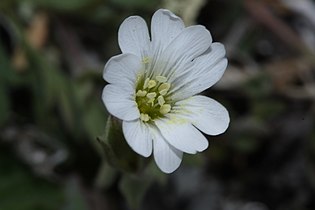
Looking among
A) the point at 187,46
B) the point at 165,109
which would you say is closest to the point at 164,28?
the point at 187,46

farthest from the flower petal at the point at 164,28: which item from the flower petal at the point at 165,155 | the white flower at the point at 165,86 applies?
the flower petal at the point at 165,155

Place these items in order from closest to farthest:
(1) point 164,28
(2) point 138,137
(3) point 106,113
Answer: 1. (2) point 138,137
2. (1) point 164,28
3. (3) point 106,113

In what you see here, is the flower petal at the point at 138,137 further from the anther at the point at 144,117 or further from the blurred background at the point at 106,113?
the blurred background at the point at 106,113

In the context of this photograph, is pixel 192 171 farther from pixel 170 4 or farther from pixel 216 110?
pixel 216 110

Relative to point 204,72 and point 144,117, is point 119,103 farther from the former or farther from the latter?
point 204,72

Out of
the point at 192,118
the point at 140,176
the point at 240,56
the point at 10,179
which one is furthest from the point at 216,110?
the point at 240,56

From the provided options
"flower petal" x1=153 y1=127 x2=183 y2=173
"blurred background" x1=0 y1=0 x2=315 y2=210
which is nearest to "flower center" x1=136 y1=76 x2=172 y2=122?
"flower petal" x1=153 y1=127 x2=183 y2=173
